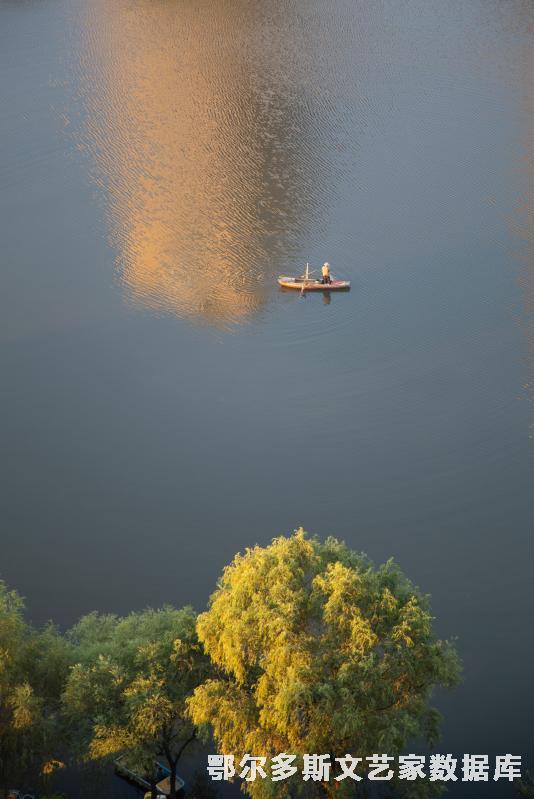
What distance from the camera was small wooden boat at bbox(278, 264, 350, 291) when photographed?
2667 centimetres

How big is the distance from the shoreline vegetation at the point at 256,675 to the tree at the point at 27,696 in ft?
0.06

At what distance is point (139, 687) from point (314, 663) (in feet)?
6.71

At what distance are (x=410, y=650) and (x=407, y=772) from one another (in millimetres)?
1346

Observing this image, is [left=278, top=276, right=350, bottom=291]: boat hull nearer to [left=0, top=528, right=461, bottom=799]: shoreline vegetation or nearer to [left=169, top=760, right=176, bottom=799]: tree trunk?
[left=0, top=528, right=461, bottom=799]: shoreline vegetation

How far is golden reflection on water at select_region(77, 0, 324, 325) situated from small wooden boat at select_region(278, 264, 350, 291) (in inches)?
19.9

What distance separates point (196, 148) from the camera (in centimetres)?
3322

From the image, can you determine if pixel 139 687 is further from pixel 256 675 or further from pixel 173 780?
pixel 173 780

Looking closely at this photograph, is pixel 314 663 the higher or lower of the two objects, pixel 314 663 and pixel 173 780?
the higher

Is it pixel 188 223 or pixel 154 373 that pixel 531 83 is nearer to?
pixel 188 223

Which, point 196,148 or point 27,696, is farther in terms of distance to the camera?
point 196,148

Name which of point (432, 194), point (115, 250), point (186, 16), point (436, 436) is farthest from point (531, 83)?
point (436, 436)

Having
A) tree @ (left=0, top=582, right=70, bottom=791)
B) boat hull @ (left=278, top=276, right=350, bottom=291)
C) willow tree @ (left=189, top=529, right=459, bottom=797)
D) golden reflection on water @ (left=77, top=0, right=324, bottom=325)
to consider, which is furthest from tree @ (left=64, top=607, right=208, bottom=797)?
boat hull @ (left=278, top=276, right=350, bottom=291)

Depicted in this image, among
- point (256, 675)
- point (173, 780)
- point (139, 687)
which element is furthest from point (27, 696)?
point (256, 675)

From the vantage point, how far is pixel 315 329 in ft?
83.8
